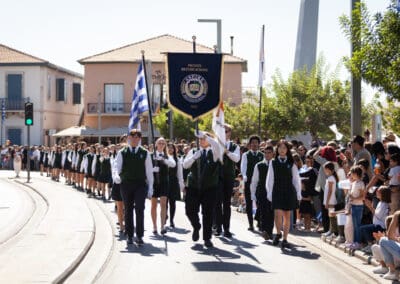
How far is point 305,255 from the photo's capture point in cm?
1316

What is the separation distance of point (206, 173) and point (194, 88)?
6.20ft

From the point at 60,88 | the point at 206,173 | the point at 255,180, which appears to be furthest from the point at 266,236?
the point at 60,88

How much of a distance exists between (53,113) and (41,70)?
4623 mm

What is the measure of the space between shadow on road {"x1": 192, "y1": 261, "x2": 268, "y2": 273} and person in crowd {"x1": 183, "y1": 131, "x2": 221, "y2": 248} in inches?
80.1

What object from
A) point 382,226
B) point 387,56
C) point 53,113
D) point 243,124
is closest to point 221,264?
point 382,226

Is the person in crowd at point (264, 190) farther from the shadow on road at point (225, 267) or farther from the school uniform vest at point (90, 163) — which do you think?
the school uniform vest at point (90, 163)

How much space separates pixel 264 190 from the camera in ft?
50.8

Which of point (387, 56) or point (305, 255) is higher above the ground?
point (387, 56)

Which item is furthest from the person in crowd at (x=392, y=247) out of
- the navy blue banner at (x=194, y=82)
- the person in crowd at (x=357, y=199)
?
the navy blue banner at (x=194, y=82)

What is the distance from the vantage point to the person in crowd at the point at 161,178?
16.1 m

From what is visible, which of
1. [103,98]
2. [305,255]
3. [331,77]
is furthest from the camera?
[103,98]

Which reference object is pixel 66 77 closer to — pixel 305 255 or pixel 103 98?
pixel 103 98

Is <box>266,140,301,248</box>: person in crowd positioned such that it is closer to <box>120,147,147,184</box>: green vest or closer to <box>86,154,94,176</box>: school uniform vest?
<box>120,147,147,184</box>: green vest

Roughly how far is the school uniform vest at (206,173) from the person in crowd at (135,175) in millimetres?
755
